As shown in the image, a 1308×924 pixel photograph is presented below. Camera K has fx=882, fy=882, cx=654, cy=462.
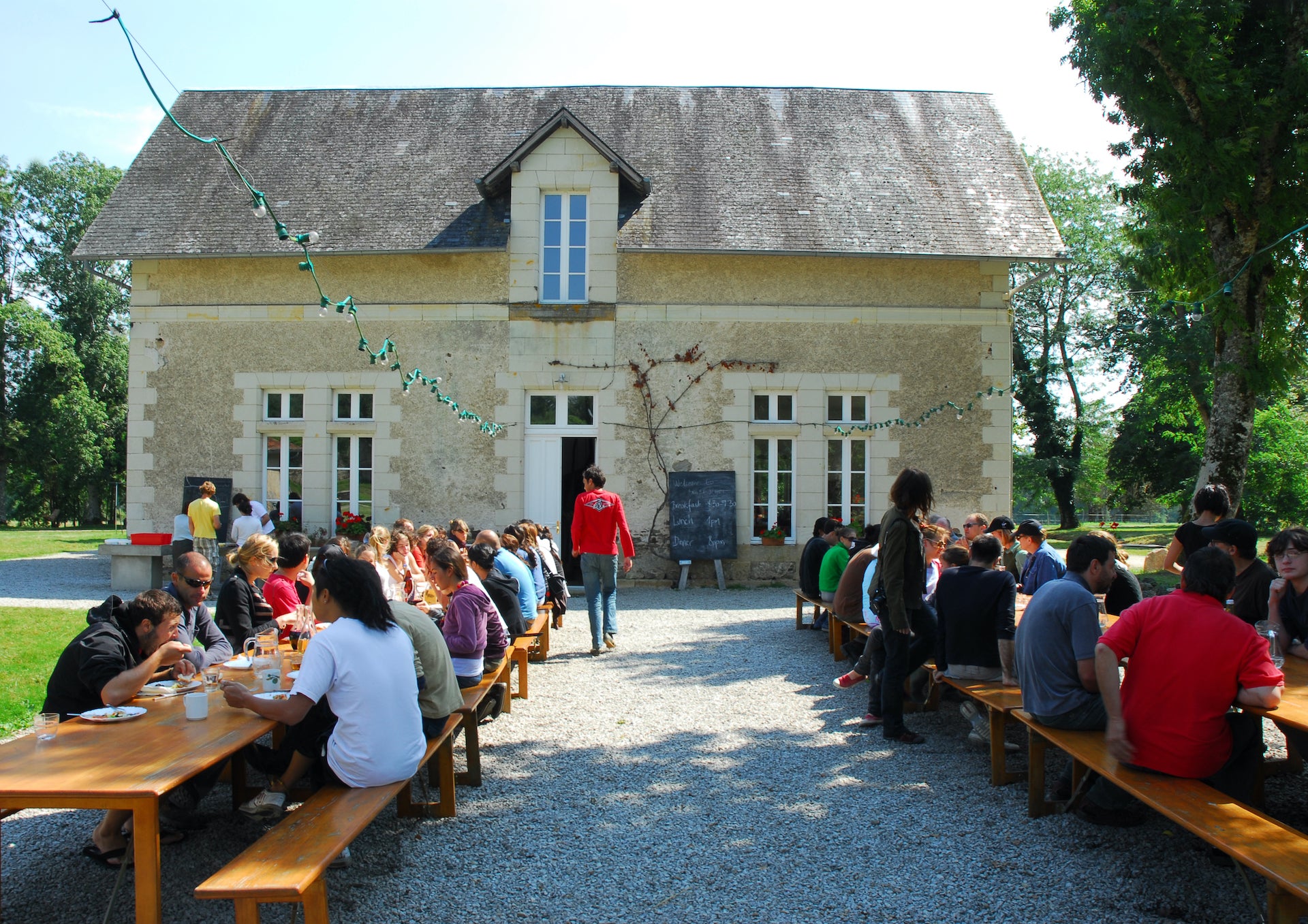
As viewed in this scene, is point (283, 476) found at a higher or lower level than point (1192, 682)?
higher

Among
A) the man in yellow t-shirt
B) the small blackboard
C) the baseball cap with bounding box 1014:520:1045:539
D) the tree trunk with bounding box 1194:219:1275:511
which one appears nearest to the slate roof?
the small blackboard

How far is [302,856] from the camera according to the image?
2891mm

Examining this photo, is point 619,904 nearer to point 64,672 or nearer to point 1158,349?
point 64,672

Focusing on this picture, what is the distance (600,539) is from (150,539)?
23.9 feet

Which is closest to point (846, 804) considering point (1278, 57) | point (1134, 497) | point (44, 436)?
point (1278, 57)

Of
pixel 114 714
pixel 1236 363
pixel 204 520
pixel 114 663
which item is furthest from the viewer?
pixel 204 520

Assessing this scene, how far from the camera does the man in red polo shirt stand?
11.7 ft

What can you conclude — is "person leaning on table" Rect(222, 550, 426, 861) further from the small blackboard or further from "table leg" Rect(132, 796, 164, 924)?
the small blackboard

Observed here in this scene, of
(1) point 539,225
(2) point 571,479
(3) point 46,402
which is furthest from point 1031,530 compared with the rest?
(3) point 46,402

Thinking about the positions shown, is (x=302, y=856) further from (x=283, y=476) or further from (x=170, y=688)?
(x=283, y=476)

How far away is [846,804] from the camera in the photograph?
4488 mm

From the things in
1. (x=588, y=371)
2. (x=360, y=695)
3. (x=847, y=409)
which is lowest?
(x=360, y=695)

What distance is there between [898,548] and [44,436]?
115ft

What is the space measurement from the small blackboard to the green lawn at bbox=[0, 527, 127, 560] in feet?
23.4
